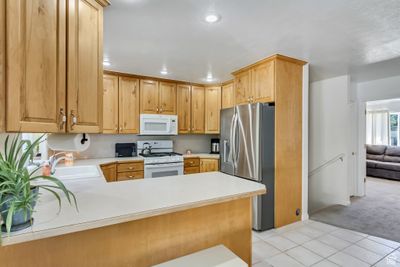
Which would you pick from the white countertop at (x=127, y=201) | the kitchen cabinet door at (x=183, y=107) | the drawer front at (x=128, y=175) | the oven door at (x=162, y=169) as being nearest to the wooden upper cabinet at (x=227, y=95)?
the kitchen cabinet door at (x=183, y=107)

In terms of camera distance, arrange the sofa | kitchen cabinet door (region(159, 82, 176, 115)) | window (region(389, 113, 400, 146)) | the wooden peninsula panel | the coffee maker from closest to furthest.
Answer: the wooden peninsula panel
kitchen cabinet door (region(159, 82, 176, 115))
the coffee maker
the sofa
window (region(389, 113, 400, 146))

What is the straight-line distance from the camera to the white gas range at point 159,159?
3656mm

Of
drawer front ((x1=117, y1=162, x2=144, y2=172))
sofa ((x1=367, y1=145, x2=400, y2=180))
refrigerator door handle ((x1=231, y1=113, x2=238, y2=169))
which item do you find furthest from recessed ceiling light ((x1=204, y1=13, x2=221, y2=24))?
sofa ((x1=367, y1=145, x2=400, y2=180))

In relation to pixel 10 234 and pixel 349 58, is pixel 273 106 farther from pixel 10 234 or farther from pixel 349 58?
pixel 10 234

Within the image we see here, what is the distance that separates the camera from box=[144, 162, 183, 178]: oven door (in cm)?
363

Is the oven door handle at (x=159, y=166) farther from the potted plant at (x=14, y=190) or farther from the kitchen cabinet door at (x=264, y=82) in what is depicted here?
the potted plant at (x=14, y=190)

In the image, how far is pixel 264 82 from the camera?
3031 millimetres

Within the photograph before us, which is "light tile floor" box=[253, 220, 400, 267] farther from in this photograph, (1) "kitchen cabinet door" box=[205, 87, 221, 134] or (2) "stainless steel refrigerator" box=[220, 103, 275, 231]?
(1) "kitchen cabinet door" box=[205, 87, 221, 134]

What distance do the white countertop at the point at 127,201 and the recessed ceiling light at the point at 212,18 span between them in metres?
1.44

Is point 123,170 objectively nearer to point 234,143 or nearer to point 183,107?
point 183,107

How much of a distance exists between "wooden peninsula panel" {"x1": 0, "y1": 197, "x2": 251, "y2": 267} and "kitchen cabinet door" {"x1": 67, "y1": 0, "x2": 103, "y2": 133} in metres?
0.66

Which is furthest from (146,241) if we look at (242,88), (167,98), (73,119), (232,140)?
(167,98)

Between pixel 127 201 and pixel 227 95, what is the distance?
3.60 metres

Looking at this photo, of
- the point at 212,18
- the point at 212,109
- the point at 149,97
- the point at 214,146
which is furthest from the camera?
the point at 214,146
